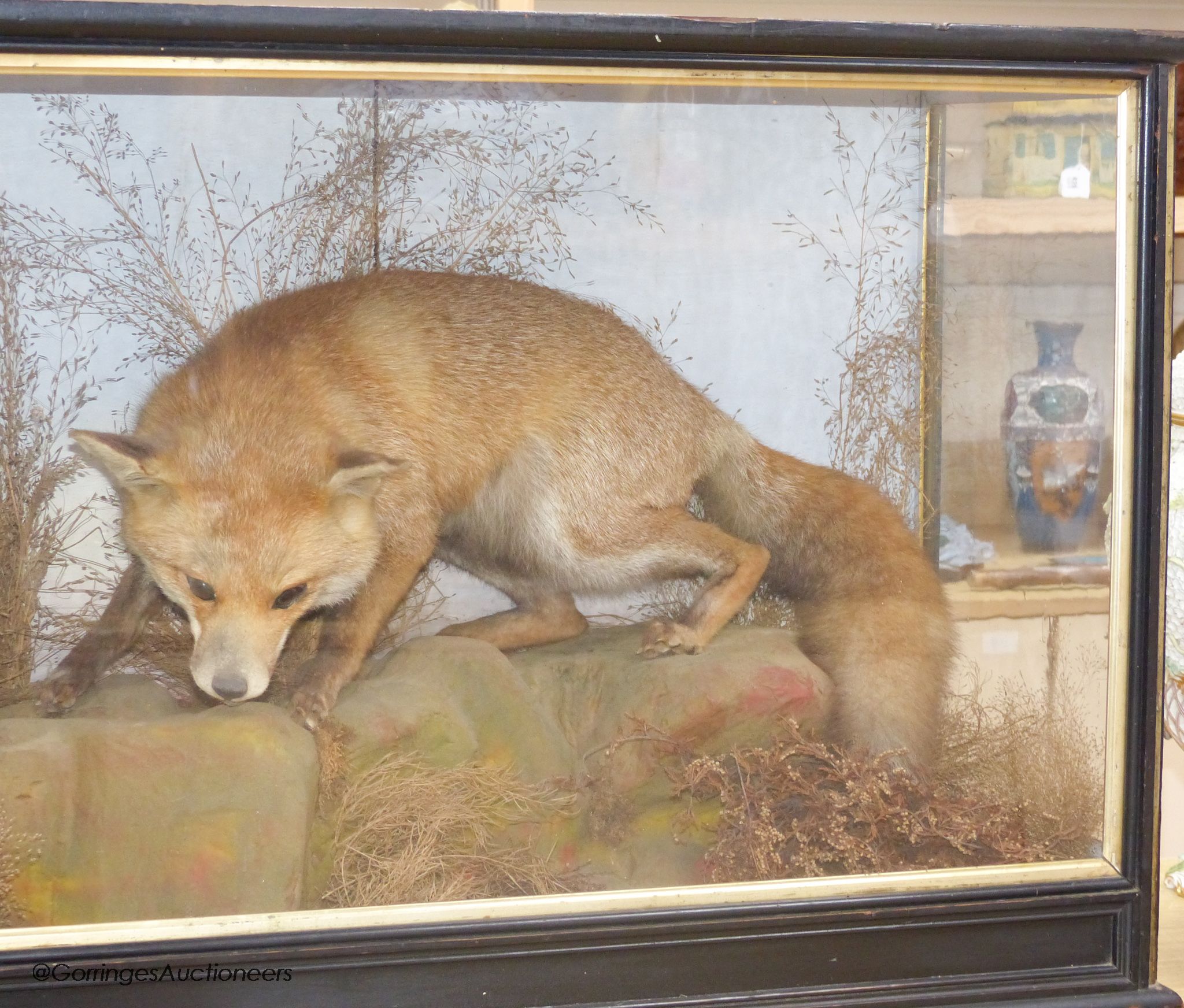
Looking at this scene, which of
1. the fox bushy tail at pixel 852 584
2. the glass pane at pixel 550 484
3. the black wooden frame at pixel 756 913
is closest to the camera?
the black wooden frame at pixel 756 913

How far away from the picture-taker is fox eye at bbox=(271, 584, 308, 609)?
1.66 meters

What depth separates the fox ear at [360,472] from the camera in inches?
65.4

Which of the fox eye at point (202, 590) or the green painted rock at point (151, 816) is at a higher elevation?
the fox eye at point (202, 590)

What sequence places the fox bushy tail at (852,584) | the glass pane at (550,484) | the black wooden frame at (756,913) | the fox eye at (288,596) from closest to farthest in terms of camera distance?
the black wooden frame at (756,913) < the glass pane at (550,484) < the fox eye at (288,596) < the fox bushy tail at (852,584)

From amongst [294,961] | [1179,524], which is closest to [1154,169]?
[1179,524]

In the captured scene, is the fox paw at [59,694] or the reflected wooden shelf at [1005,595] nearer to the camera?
the fox paw at [59,694]

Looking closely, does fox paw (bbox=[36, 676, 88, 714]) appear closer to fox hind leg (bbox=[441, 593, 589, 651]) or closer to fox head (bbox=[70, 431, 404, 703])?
fox head (bbox=[70, 431, 404, 703])

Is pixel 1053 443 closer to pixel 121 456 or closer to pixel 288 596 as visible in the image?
pixel 288 596

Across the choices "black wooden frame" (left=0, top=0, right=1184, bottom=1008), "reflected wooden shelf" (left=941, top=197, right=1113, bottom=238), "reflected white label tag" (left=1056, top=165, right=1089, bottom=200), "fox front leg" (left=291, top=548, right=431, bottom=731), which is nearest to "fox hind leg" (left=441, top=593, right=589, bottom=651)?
"fox front leg" (left=291, top=548, right=431, bottom=731)

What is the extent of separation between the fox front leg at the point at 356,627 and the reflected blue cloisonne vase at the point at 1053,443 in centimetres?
106

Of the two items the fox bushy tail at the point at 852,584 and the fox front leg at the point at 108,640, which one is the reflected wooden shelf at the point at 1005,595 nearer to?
the fox bushy tail at the point at 852,584

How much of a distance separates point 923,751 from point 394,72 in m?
1.44

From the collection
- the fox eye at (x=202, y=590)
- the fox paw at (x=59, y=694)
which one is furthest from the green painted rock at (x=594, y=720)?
the fox paw at (x=59, y=694)

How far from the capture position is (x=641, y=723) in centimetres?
172
